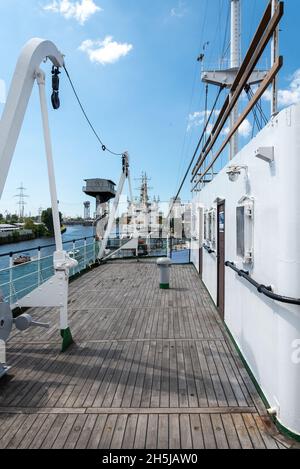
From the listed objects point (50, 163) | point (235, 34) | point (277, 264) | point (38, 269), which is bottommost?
point (38, 269)

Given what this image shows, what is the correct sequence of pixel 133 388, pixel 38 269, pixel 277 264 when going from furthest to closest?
pixel 38 269
pixel 133 388
pixel 277 264

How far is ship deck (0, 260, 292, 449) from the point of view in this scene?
230 centimetres

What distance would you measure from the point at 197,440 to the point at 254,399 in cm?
80

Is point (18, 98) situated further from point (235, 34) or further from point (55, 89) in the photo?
point (235, 34)

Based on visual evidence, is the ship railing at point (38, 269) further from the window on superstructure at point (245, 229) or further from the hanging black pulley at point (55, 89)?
the window on superstructure at point (245, 229)

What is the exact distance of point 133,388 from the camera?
3002mm

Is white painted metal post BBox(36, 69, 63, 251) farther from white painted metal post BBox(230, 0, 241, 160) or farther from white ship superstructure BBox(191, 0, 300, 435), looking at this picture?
white painted metal post BBox(230, 0, 241, 160)

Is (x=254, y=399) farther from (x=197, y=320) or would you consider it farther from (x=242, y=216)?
(x=197, y=320)

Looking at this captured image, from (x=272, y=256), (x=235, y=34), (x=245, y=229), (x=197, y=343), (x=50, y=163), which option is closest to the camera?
(x=272, y=256)

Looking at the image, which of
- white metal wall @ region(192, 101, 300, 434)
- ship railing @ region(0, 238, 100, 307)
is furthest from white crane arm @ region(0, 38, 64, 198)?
white metal wall @ region(192, 101, 300, 434)

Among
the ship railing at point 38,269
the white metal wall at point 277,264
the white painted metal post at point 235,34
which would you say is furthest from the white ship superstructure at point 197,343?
the white painted metal post at point 235,34

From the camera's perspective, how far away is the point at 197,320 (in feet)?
16.6

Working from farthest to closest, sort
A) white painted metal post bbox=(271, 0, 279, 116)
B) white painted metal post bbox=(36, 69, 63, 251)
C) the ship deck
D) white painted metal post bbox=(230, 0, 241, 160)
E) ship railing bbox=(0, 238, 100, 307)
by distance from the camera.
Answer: white painted metal post bbox=(230, 0, 241, 160)
ship railing bbox=(0, 238, 100, 307)
white painted metal post bbox=(36, 69, 63, 251)
white painted metal post bbox=(271, 0, 279, 116)
the ship deck

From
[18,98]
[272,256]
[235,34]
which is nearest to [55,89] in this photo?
[18,98]
